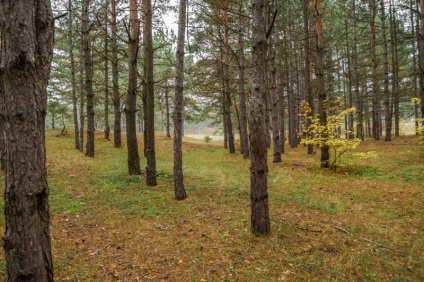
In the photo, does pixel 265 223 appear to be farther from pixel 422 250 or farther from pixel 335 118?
pixel 335 118

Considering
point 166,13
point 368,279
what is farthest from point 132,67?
point 368,279

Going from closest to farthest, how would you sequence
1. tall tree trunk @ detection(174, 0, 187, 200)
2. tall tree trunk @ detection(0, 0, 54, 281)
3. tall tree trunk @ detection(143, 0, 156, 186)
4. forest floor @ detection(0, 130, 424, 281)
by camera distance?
tall tree trunk @ detection(0, 0, 54, 281) → forest floor @ detection(0, 130, 424, 281) → tall tree trunk @ detection(174, 0, 187, 200) → tall tree trunk @ detection(143, 0, 156, 186)

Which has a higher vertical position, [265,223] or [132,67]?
[132,67]

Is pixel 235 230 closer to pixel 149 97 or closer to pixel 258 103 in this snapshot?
pixel 258 103

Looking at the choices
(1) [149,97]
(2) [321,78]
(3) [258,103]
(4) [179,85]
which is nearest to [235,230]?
(3) [258,103]

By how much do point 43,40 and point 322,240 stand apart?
5050mm

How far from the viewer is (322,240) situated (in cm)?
439

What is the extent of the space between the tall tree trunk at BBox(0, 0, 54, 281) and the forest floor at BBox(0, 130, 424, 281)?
1.40m

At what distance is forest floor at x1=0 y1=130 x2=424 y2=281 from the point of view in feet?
11.7

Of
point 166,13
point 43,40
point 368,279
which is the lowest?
point 368,279

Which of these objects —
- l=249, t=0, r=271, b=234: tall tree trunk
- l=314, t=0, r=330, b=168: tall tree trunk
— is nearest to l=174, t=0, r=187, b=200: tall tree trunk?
l=249, t=0, r=271, b=234: tall tree trunk

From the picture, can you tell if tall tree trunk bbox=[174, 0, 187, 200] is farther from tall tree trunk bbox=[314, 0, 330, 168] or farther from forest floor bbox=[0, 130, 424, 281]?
tall tree trunk bbox=[314, 0, 330, 168]

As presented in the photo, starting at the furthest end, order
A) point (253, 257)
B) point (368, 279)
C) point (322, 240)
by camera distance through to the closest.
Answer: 1. point (322, 240)
2. point (253, 257)
3. point (368, 279)

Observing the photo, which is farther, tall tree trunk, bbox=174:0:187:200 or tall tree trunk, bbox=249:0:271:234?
tall tree trunk, bbox=174:0:187:200
